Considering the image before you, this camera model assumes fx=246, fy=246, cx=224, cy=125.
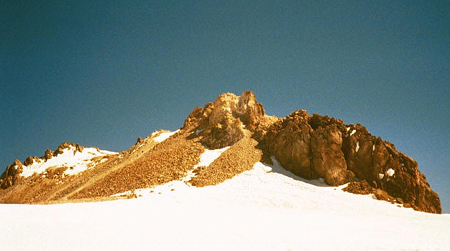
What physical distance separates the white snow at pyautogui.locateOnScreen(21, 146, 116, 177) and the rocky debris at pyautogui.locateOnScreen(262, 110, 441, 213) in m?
29.0

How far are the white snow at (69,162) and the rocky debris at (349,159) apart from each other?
29011 mm

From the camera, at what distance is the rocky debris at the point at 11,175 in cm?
3641

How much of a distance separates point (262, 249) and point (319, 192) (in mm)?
14594

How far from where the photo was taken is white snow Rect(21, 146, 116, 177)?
36144 millimetres

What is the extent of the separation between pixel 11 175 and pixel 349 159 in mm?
47038

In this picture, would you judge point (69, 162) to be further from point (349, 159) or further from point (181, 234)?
point (349, 159)

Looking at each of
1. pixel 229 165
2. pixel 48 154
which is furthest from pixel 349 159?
pixel 48 154

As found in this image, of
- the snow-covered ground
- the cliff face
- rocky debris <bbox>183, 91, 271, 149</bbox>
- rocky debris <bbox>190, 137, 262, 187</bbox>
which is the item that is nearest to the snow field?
the snow-covered ground

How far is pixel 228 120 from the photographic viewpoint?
3030 centimetres

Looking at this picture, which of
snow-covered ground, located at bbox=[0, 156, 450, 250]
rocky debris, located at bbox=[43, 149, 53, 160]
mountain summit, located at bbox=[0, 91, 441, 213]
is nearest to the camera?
snow-covered ground, located at bbox=[0, 156, 450, 250]

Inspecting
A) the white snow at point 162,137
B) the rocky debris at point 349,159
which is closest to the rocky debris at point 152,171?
the white snow at point 162,137

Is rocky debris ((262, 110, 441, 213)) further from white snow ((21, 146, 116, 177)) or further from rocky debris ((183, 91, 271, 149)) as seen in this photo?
white snow ((21, 146, 116, 177))

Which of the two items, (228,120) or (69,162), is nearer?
(228,120)

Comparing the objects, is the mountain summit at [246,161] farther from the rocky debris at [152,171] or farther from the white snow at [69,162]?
the white snow at [69,162]
